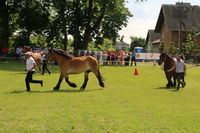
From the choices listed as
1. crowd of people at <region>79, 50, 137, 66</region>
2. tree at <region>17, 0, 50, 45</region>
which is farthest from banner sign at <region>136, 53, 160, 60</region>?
tree at <region>17, 0, 50, 45</region>

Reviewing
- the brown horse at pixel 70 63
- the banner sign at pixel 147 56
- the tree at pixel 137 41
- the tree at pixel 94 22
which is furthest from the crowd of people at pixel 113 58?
the tree at pixel 137 41

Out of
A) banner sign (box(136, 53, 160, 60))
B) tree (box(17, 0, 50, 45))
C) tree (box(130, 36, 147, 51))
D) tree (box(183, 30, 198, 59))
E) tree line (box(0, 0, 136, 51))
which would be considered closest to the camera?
tree line (box(0, 0, 136, 51))

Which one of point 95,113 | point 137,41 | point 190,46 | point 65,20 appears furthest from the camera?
point 137,41

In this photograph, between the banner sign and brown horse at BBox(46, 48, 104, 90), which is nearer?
brown horse at BBox(46, 48, 104, 90)

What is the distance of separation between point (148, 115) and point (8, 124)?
13.4ft

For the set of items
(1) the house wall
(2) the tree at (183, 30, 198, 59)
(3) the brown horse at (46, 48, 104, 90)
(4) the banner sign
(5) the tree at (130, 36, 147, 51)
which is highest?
(5) the tree at (130, 36, 147, 51)

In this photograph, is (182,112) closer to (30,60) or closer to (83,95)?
(83,95)

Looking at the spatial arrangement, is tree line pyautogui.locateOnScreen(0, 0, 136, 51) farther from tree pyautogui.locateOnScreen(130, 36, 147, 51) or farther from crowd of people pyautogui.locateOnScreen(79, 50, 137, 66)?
tree pyautogui.locateOnScreen(130, 36, 147, 51)

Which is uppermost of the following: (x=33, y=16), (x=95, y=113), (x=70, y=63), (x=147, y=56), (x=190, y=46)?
(x=33, y=16)

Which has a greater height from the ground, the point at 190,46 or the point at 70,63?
the point at 190,46

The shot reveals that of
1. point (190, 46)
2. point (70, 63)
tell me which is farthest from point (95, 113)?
point (190, 46)

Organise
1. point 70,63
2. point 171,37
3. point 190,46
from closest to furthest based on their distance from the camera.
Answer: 1. point 70,63
2. point 190,46
3. point 171,37

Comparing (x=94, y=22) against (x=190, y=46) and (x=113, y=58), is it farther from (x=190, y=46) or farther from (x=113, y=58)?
(x=190, y=46)

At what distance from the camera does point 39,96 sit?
1300cm
